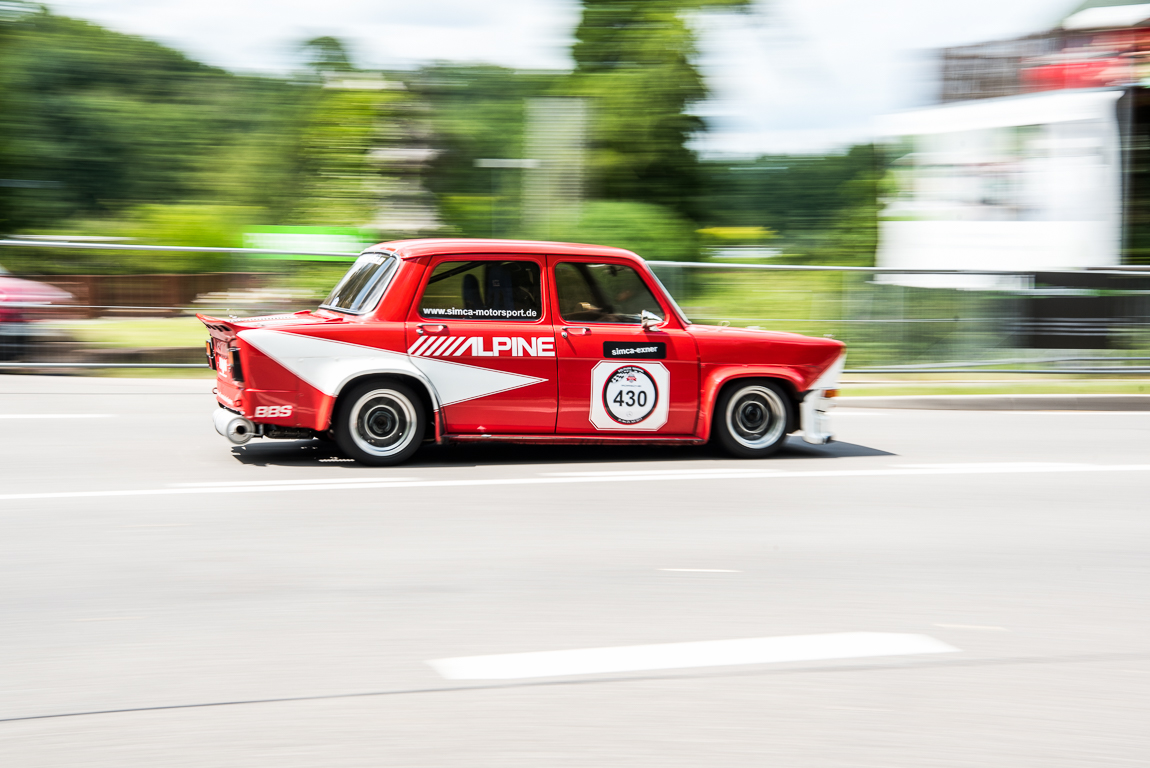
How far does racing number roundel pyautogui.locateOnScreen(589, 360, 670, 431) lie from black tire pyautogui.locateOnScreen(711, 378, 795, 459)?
0.57 metres

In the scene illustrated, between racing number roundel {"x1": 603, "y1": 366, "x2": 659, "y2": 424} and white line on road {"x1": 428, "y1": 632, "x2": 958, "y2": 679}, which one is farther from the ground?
racing number roundel {"x1": 603, "y1": 366, "x2": 659, "y2": 424}

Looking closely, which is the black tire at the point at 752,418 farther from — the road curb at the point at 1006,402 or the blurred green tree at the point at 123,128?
the blurred green tree at the point at 123,128

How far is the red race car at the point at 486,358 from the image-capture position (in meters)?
7.75

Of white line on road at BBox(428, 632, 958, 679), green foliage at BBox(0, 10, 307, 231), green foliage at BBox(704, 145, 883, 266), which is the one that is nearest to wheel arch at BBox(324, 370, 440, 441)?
white line on road at BBox(428, 632, 958, 679)

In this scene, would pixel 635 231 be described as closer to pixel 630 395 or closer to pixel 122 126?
pixel 630 395

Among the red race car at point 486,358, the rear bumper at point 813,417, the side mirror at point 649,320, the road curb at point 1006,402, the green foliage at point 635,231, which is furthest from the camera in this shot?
the green foliage at point 635,231

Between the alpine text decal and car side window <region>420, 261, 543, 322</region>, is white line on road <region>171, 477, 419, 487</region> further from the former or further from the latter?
car side window <region>420, 261, 543, 322</region>

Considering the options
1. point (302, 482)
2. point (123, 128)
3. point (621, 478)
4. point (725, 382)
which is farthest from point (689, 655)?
point (123, 128)

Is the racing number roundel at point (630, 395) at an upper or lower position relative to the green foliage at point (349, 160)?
lower

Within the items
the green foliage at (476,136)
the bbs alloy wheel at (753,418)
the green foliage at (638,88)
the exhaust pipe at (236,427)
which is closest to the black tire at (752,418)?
the bbs alloy wheel at (753,418)

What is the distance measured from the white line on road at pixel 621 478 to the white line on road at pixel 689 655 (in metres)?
3.24

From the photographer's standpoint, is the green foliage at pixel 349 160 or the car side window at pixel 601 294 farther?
the green foliage at pixel 349 160

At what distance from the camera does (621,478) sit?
7.96 metres

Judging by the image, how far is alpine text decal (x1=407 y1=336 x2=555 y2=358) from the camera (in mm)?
7969
